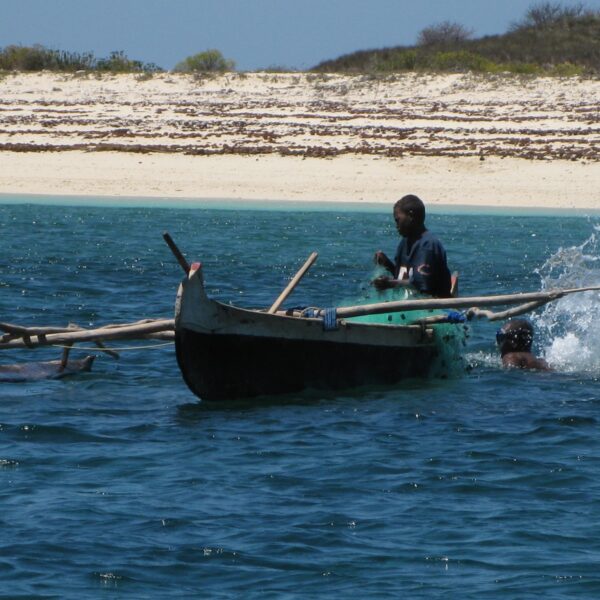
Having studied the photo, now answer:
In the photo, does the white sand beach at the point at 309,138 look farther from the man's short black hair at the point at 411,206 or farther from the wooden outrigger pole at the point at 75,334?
the wooden outrigger pole at the point at 75,334

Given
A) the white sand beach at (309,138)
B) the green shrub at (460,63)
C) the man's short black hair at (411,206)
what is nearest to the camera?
the man's short black hair at (411,206)

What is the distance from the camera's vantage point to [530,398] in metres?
11.2

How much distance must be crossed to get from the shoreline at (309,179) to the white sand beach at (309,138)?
0.04m

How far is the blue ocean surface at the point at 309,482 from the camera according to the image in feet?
22.9

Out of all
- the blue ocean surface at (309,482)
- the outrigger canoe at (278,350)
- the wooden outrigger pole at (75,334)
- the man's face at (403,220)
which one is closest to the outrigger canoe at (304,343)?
the outrigger canoe at (278,350)

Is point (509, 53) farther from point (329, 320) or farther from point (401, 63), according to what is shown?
point (329, 320)

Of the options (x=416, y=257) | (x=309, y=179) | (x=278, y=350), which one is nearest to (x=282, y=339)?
(x=278, y=350)

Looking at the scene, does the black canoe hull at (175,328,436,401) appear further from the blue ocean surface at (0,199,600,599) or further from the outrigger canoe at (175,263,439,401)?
the blue ocean surface at (0,199,600,599)

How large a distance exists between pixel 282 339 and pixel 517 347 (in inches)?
111

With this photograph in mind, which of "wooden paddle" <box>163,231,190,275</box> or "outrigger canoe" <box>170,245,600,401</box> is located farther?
"outrigger canoe" <box>170,245,600,401</box>

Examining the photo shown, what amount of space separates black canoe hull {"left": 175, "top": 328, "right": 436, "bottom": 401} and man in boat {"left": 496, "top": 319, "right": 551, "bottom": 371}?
45.6 inches

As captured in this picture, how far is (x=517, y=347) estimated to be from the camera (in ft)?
40.7

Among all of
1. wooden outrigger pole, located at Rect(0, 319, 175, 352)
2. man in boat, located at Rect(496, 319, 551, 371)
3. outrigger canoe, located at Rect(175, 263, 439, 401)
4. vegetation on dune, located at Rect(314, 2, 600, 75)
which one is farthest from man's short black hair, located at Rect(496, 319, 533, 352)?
vegetation on dune, located at Rect(314, 2, 600, 75)

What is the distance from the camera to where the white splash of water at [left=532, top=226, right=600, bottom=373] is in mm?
13227
